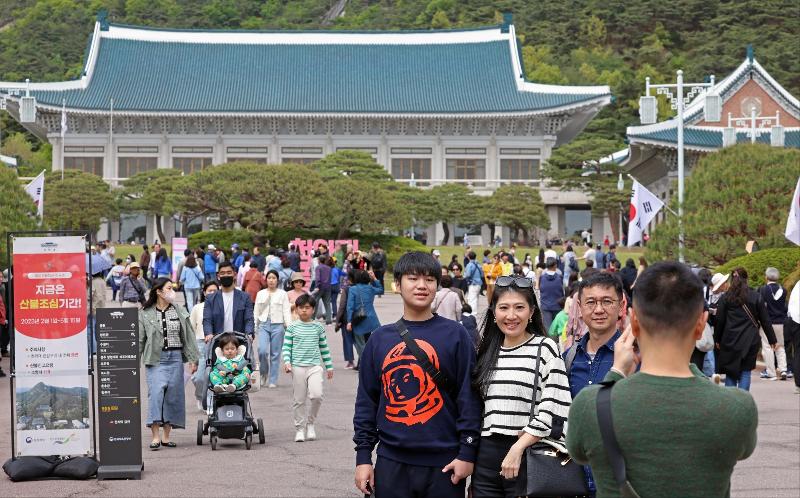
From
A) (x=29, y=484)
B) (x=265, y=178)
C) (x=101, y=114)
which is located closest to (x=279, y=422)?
(x=29, y=484)

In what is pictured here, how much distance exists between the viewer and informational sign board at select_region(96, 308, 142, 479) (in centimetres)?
927

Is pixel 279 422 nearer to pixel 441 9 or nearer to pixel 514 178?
pixel 514 178

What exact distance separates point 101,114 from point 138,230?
784 centimetres

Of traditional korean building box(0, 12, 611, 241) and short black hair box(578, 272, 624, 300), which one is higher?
traditional korean building box(0, 12, 611, 241)

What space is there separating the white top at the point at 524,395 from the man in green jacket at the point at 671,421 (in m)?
1.65

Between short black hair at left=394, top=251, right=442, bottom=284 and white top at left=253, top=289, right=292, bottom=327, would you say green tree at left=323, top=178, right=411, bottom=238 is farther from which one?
short black hair at left=394, top=251, right=442, bottom=284

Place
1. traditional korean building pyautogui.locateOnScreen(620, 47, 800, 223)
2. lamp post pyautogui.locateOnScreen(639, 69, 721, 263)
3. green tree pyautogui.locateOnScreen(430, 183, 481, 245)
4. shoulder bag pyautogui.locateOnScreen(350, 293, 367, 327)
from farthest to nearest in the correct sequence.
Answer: green tree pyautogui.locateOnScreen(430, 183, 481, 245), traditional korean building pyautogui.locateOnScreen(620, 47, 800, 223), lamp post pyautogui.locateOnScreen(639, 69, 721, 263), shoulder bag pyautogui.locateOnScreen(350, 293, 367, 327)

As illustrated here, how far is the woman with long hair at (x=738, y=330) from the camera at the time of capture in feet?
42.5

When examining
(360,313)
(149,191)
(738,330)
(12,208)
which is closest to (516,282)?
(738,330)

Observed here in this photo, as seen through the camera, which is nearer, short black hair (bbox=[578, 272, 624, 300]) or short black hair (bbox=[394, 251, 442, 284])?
short black hair (bbox=[394, 251, 442, 284])

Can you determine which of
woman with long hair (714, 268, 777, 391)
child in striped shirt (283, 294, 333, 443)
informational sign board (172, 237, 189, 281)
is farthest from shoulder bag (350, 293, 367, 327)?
informational sign board (172, 237, 189, 281)

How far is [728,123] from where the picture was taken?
47875 millimetres

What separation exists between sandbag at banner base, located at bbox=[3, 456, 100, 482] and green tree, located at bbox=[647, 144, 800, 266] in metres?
17.4

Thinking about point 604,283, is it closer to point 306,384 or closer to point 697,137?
point 306,384
